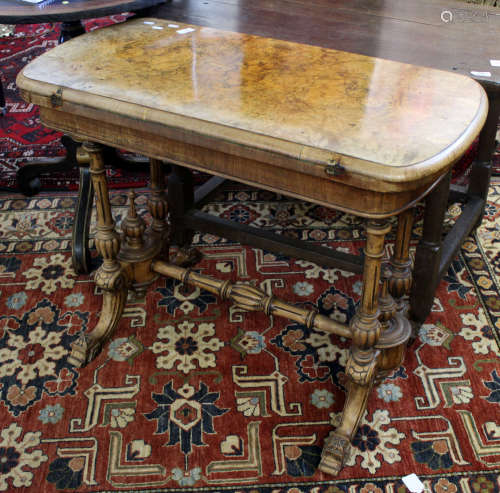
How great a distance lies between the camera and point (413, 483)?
5.52 ft

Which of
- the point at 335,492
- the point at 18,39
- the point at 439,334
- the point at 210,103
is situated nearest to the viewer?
the point at 210,103

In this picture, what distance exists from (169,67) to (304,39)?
56 centimetres

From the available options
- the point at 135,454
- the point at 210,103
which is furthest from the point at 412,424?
the point at 210,103

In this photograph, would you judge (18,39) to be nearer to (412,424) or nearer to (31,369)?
(31,369)

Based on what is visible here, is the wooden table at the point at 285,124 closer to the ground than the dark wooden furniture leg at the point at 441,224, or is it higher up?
higher up

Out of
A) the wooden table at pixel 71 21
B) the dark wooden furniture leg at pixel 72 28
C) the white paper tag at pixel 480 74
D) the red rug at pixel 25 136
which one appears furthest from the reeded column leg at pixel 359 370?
the red rug at pixel 25 136

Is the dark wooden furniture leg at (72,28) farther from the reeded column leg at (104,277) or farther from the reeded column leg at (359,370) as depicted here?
the reeded column leg at (359,370)

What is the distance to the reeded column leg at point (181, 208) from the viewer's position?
2.31 metres

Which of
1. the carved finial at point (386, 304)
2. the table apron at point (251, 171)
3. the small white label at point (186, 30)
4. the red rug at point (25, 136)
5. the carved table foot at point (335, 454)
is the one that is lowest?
the carved table foot at point (335, 454)

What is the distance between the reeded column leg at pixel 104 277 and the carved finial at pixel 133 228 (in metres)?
0.12

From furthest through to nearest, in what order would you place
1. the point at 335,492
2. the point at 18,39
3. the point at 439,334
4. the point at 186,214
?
the point at 18,39
the point at 186,214
the point at 439,334
the point at 335,492

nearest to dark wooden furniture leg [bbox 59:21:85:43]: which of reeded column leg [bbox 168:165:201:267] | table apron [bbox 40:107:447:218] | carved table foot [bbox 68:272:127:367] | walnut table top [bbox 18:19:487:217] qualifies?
walnut table top [bbox 18:19:487:217]

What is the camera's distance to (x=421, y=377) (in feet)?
6.58

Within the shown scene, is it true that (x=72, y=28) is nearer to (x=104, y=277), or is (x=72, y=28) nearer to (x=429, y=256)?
(x=104, y=277)
